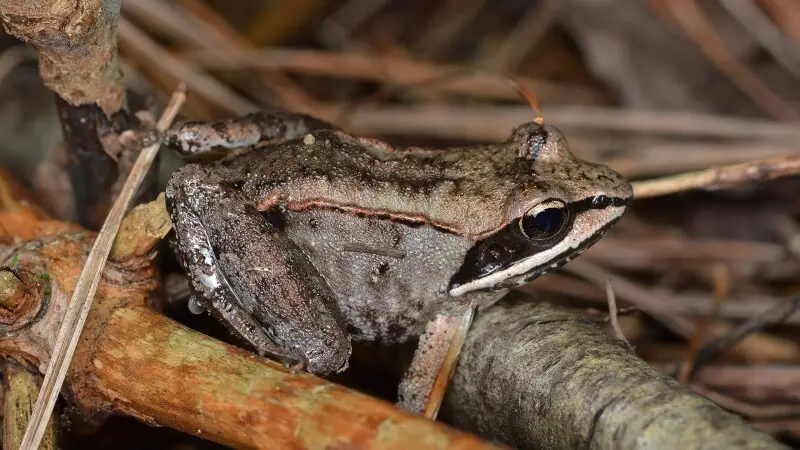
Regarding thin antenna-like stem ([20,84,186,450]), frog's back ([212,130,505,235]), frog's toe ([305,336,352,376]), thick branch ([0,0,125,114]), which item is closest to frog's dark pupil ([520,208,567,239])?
frog's back ([212,130,505,235])

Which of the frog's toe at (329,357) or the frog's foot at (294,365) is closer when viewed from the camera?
the frog's foot at (294,365)

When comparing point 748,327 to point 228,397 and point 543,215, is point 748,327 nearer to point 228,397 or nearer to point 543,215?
point 543,215

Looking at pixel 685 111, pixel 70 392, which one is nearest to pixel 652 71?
pixel 685 111

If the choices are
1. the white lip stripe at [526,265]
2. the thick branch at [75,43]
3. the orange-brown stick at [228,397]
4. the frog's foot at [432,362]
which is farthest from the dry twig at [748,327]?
the thick branch at [75,43]

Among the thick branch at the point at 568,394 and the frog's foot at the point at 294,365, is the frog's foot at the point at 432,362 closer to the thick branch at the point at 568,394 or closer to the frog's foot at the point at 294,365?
the thick branch at the point at 568,394

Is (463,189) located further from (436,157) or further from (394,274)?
(394,274)

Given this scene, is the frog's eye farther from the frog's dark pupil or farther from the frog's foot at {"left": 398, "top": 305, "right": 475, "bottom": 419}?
the frog's foot at {"left": 398, "top": 305, "right": 475, "bottom": 419}
